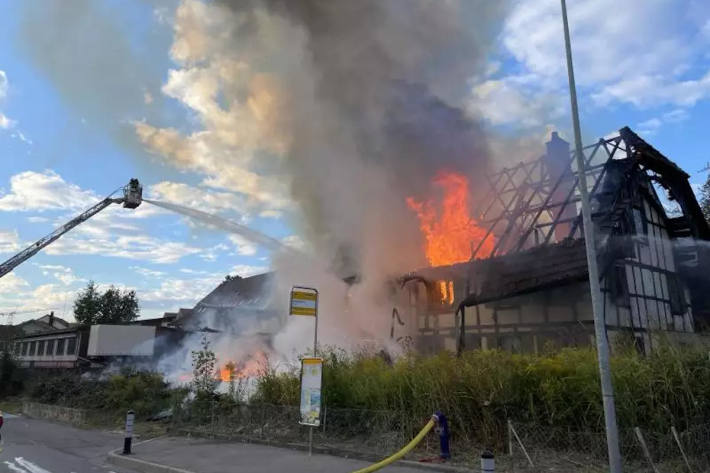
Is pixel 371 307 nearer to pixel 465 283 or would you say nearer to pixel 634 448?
pixel 465 283

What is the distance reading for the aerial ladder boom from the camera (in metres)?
33.2

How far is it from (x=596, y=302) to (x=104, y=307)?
2312 inches

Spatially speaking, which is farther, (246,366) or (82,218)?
(82,218)

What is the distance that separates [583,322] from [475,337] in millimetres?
3671

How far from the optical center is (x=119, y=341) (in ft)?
102

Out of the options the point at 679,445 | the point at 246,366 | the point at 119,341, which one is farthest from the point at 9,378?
the point at 679,445

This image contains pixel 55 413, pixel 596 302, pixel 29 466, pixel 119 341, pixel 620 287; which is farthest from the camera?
pixel 119 341

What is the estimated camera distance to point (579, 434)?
7.71 meters

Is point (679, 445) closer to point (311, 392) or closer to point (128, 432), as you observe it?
point (311, 392)

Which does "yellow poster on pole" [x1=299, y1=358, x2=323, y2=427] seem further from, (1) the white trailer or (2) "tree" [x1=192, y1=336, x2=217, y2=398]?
(1) the white trailer

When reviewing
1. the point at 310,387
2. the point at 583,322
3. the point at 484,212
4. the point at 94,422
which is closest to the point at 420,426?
the point at 310,387

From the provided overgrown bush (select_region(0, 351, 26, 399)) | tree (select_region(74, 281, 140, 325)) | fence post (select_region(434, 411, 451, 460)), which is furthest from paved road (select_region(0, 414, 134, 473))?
tree (select_region(74, 281, 140, 325))

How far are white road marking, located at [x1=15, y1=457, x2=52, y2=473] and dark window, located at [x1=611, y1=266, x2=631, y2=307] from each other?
49.4 ft

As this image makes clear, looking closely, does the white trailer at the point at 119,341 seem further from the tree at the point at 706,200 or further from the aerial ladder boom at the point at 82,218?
the tree at the point at 706,200
